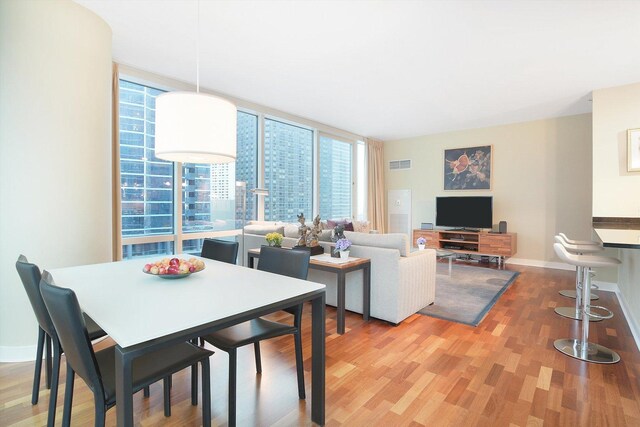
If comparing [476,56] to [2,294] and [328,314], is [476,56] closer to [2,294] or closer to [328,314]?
[328,314]

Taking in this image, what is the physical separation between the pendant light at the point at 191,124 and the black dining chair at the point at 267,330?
2.82 ft

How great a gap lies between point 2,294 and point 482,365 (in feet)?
11.9

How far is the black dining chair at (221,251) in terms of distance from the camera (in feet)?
8.62

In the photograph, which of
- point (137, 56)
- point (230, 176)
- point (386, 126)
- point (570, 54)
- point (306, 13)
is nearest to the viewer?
point (306, 13)

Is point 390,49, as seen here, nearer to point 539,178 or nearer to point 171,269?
point 171,269

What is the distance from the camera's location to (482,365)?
7.82ft

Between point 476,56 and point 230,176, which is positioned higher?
point 476,56

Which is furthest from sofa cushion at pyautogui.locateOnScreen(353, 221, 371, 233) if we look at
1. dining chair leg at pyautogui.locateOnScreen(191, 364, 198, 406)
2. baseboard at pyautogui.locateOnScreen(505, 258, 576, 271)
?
dining chair leg at pyautogui.locateOnScreen(191, 364, 198, 406)

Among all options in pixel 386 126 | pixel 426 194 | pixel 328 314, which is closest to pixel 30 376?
pixel 328 314

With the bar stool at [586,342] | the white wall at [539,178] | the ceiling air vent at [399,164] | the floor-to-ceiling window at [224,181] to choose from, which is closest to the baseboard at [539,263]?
the white wall at [539,178]

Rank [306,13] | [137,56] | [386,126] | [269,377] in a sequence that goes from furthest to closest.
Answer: [386,126]
[137,56]
[306,13]
[269,377]

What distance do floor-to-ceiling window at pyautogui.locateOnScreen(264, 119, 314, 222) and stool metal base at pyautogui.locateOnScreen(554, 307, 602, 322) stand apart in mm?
4142

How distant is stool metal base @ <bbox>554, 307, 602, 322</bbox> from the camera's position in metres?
3.32

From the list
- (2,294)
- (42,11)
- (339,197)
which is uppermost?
(42,11)
